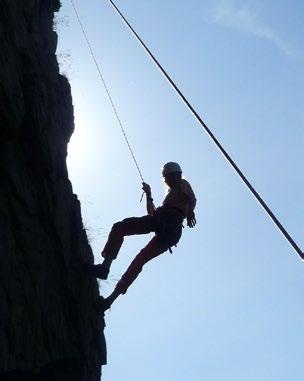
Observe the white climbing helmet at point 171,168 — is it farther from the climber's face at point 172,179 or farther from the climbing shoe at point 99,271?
the climbing shoe at point 99,271

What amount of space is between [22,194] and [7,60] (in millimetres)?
1893

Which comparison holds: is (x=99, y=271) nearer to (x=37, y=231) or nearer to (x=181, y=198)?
(x=37, y=231)

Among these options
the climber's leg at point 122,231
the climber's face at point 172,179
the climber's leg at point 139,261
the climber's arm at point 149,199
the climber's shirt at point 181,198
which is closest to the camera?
the climber's leg at point 122,231

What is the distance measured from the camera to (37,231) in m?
9.19

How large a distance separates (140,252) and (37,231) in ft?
7.31

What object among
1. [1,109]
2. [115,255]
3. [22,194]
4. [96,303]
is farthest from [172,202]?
[1,109]

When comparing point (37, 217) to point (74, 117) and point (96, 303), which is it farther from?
point (74, 117)

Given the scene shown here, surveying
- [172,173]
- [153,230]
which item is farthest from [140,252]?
[172,173]

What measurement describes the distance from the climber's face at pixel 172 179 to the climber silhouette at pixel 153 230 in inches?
0.7

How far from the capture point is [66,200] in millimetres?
10609

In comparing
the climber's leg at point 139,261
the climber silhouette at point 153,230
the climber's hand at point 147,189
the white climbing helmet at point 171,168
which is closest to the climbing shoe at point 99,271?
the climber silhouette at point 153,230

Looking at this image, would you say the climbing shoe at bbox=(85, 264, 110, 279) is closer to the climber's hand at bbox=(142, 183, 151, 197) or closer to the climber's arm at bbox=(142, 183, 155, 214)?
the climber's arm at bbox=(142, 183, 155, 214)

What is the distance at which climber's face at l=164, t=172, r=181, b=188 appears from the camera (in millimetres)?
11102

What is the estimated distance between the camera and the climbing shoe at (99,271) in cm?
1008
